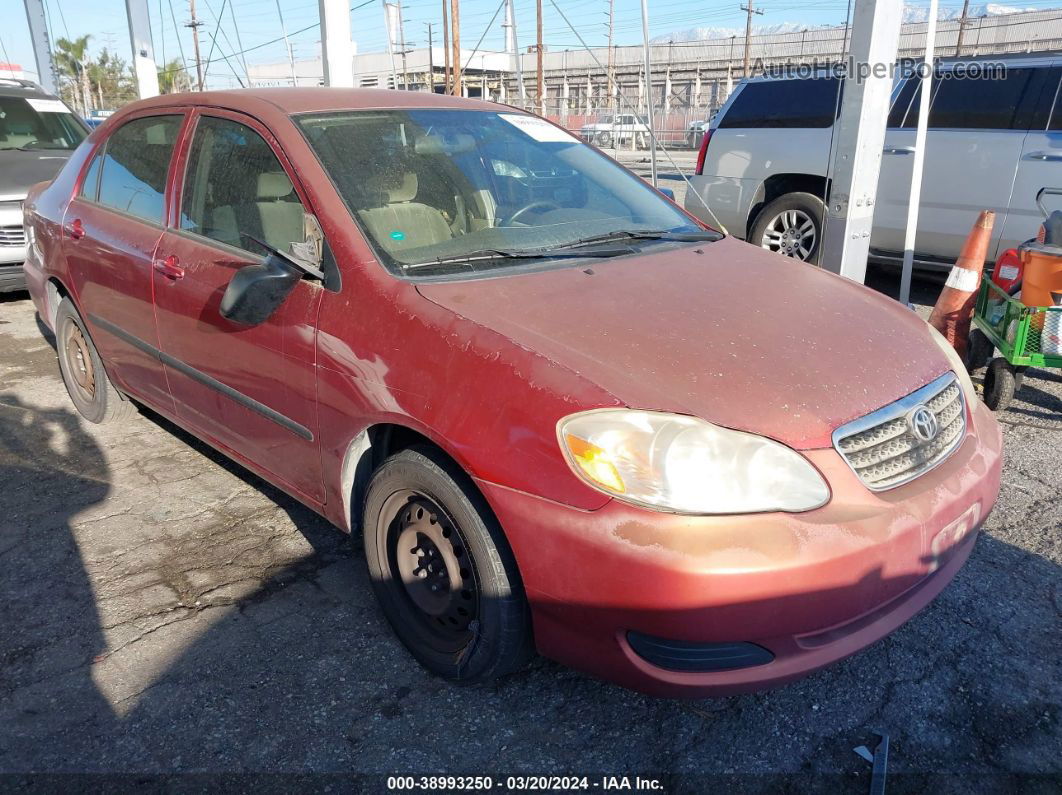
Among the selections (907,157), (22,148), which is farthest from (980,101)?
(22,148)

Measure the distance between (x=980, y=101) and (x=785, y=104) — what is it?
5.58 ft

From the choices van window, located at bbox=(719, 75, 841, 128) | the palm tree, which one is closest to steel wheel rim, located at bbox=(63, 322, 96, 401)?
van window, located at bbox=(719, 75, 841, 128)

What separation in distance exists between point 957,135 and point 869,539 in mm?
6017

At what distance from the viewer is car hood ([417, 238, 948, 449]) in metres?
2.02

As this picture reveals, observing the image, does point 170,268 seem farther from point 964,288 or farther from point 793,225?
point 793,225

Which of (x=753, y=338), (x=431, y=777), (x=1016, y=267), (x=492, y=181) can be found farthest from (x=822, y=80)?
(x=431, y=777)

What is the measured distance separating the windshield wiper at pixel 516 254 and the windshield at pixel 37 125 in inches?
289

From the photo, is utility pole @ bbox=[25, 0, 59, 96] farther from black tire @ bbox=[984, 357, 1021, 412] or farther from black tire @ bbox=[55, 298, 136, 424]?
black tire @ bbox=[984, 357, 1021, 412]

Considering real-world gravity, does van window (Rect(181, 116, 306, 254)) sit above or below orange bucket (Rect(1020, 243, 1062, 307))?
above

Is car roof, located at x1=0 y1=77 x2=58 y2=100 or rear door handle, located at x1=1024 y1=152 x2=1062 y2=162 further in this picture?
car roof, located at x1=0 y1=77 x2=58 y2=100

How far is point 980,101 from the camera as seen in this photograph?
664 cm

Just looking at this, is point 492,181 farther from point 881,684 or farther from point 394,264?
point 881,684

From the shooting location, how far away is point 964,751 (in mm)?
2215

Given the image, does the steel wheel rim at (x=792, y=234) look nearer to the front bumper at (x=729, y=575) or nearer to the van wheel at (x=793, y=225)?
the van wheel at (x=793, y=225)
